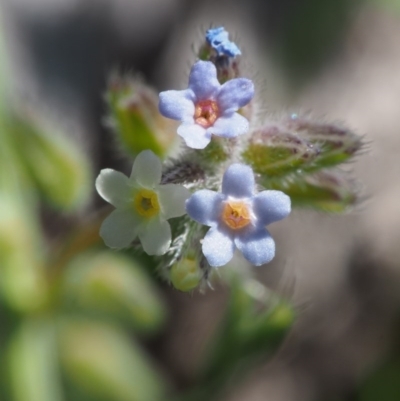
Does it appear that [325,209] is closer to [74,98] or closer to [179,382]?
[179,382]

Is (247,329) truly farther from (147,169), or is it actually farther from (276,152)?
(147,169)

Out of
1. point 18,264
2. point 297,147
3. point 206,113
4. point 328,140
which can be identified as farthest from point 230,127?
point 18,264

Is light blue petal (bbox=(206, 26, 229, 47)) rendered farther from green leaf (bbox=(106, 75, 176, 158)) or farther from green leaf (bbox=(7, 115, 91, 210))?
green leaf (bbox=(7, 115, 91, 210))

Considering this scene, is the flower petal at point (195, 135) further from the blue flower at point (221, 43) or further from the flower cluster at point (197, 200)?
the blue flower at point (221, 43)

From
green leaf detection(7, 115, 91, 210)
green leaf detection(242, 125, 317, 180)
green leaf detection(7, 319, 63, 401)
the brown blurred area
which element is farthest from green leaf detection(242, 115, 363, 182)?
green leaf detection(7, 319, 63, 401)

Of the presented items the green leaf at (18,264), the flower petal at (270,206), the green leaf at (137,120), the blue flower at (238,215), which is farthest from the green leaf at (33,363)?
the flower petal at (270,206)

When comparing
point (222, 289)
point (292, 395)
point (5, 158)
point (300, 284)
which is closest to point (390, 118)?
point (300, 284)

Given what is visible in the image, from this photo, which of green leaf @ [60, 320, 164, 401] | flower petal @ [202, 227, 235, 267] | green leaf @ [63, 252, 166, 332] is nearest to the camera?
flower petal @ [202, 227, 235, 267]
